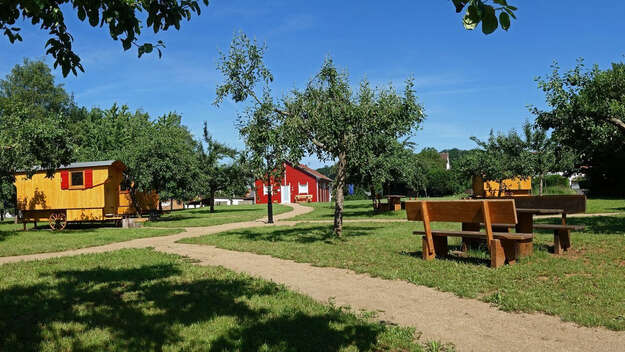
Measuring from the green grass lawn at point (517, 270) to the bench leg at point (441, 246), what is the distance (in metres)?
0.24

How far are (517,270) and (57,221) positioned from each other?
2145cm

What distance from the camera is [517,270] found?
681 cm

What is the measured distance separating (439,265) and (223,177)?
101ft

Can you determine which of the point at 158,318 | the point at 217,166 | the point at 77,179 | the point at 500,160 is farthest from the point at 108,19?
the point at 217,166

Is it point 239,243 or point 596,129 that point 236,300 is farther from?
point 596,129

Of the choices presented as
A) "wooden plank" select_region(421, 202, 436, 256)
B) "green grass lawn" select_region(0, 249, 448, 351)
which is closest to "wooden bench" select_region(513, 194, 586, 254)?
"wooden plank" select_region(421, 202, 436, 256)

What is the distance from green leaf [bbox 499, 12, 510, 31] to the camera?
7.38ft

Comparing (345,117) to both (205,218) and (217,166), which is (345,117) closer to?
(205,218)

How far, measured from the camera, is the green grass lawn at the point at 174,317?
12.9ft

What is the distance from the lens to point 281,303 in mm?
5297

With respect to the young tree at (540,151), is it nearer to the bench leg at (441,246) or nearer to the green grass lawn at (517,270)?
the green grass lawn at (517,270)

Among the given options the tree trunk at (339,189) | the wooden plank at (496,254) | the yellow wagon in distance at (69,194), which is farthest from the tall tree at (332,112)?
the yellow wagon in distance at (69,194)

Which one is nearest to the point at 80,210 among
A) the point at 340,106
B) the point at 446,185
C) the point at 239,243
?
the point at 239,243

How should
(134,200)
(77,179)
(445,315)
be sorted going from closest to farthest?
(445,315), (77,179), (134,200)
